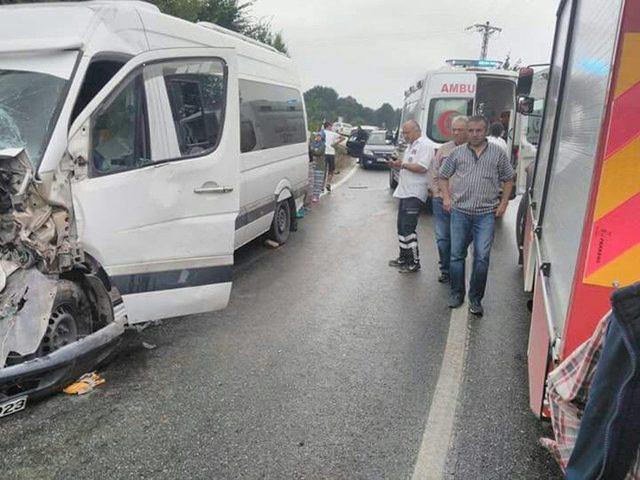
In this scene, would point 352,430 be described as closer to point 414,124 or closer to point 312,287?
point 312,287

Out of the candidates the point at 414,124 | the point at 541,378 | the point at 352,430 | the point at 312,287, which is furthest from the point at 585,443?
the point at 414,124

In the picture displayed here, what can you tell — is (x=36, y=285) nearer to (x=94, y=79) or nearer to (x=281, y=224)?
(x=94, y=79)

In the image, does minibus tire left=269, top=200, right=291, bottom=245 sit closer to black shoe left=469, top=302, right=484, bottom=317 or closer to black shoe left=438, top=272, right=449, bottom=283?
black shoe left=438, top=272, right=449, bottom=283

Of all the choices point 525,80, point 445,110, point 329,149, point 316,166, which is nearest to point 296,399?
point 525,80

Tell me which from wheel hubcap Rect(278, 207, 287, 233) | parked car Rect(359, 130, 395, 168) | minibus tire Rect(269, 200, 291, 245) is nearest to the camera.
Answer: minibus tire Rect(269, 200, 291, 245)

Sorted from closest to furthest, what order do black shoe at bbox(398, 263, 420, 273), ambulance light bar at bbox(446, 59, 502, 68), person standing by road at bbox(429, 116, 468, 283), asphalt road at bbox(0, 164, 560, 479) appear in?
1. asphalt road at bbox(0, 164, 560, 479)
2. person standing by road at bbox(429, 116, 468, 283)
3. black shoe at bbox(398, 263, 420, 273)
4. ambulance light bar at bbox(446, 59, 502, 68)

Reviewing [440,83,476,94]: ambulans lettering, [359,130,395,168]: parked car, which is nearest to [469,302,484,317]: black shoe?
[440,83,476,94]: ambulans lettering

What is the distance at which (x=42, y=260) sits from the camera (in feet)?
10.5

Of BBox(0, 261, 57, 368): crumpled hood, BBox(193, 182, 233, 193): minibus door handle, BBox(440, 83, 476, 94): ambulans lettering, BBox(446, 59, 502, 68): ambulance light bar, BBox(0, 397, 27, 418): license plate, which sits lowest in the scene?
BBox(0, 397, 27, 418): license plate

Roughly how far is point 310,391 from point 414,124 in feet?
11.3

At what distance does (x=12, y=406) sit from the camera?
123 inches

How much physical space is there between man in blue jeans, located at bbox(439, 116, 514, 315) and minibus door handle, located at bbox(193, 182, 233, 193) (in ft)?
7.00

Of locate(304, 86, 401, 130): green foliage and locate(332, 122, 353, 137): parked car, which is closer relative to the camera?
locate(332, 122, 353, 137): parked car

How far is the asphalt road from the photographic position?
2.86m
